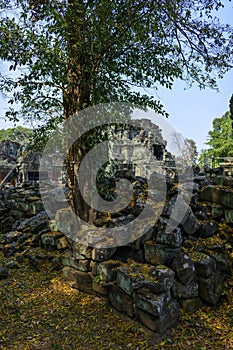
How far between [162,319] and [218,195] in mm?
2464

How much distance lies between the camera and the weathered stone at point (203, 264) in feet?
11.6

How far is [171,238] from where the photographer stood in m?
3.69

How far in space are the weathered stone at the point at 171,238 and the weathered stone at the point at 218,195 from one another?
1.21 meters

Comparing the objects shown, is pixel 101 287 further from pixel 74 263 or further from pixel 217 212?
pixel 217 212

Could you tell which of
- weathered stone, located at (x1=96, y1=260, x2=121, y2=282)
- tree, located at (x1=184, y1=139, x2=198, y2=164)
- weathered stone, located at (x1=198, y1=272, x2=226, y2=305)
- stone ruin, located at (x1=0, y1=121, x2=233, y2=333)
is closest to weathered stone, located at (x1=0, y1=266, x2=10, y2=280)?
stone ruin, located at (x1=0, y1=121, x2=233, y2=333)

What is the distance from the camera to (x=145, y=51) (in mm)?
5074

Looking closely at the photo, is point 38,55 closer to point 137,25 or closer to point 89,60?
point 89,60

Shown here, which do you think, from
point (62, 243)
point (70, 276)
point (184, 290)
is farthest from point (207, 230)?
point (62, 243)

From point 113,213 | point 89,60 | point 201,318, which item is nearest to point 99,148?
point 113,213

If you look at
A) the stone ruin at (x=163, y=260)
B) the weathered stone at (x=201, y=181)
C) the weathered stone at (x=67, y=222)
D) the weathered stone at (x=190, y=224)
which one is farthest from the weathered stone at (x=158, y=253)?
the weathered stone at (x=201, y=181)

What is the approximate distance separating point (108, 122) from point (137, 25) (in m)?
1.81

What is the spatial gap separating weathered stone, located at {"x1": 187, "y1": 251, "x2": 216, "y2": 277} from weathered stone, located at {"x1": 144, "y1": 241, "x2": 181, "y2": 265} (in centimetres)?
28

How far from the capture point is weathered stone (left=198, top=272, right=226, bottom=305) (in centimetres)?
349

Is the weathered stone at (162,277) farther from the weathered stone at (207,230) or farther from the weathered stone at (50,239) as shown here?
the weathered stone at (50,239)
